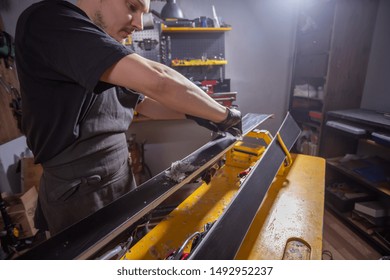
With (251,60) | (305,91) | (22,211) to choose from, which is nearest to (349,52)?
(305,91)

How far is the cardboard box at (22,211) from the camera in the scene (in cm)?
164

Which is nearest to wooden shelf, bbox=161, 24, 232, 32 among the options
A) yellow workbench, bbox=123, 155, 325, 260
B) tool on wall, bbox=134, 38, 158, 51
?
tool on wall, bbox=134, 38, 158, 51

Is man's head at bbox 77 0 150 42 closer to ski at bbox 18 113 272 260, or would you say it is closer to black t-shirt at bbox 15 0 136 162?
black t-shirt at bbox 15 0 136 162

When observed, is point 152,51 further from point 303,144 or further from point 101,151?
point 303,144

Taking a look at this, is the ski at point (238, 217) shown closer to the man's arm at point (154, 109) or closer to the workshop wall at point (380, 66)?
the man's arm at point (154, 109)

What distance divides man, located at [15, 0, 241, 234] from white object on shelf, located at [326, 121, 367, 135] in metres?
1.24

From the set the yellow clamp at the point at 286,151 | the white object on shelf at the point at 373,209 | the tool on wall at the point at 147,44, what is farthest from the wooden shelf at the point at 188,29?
the white object on shelf at the point at 373,209

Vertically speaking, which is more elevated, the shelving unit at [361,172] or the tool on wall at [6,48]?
the tool on wall at [6,48]

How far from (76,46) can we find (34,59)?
0.19 m

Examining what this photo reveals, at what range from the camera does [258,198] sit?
0.83m

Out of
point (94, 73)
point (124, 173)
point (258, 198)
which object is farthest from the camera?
point (124, 173)

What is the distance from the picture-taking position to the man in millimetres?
531

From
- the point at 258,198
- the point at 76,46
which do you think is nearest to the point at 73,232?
the point at 76,46

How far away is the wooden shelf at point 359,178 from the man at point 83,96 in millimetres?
1335
